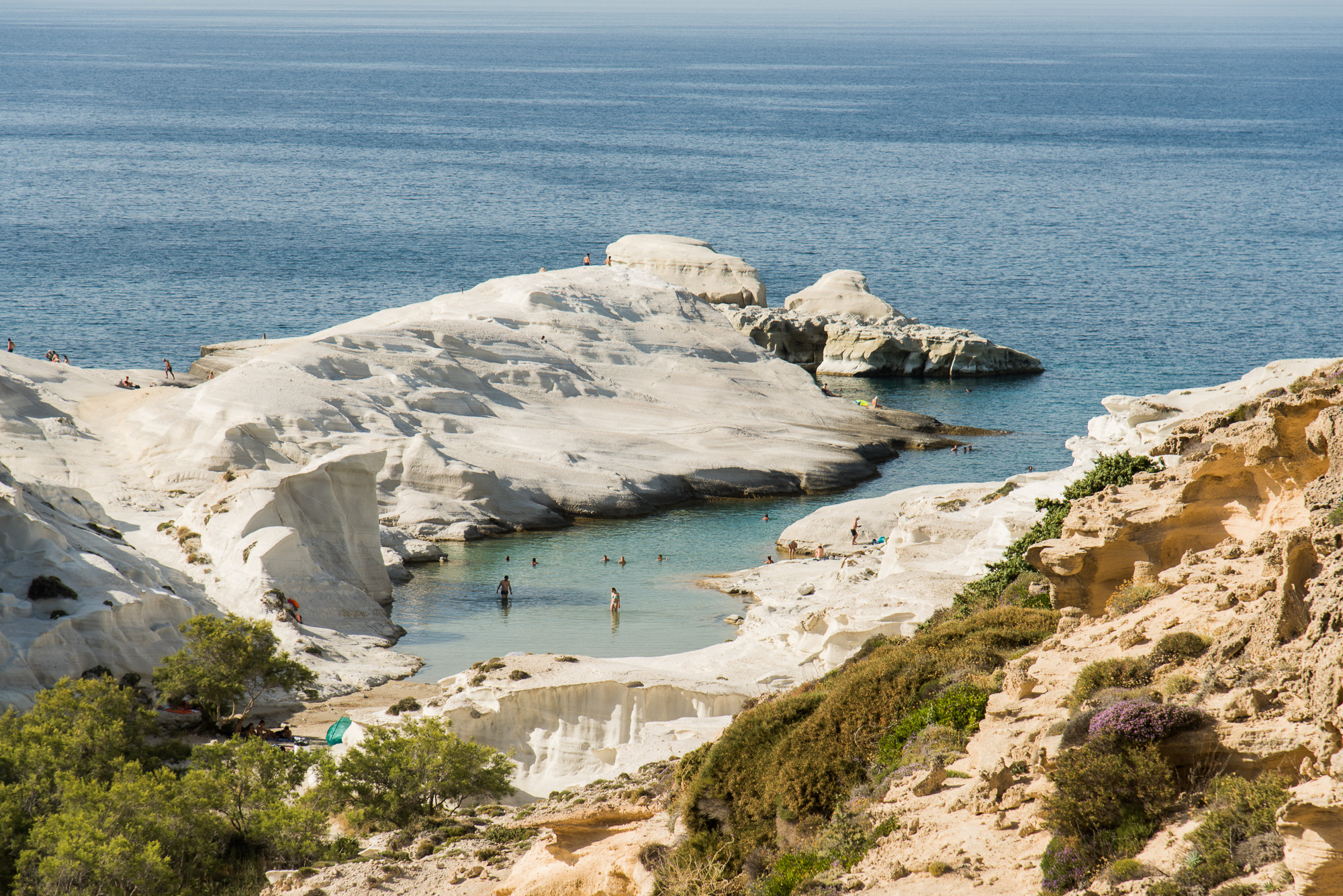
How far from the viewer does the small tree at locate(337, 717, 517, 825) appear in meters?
27.2

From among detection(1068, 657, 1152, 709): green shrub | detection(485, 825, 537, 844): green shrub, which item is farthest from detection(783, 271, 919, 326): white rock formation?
detection(1068, 657, 1152, 709): green shrub

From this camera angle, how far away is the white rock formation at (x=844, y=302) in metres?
93.6

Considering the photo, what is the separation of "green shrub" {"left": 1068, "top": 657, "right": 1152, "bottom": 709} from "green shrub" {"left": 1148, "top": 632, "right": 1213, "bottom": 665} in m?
0.19

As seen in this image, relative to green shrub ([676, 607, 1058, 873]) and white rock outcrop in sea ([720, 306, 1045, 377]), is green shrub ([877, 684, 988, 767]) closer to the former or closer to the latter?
green shrub ([676, 607, 1058, 873])

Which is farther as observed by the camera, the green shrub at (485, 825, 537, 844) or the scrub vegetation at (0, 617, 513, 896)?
the green shrub at (485, 825, 537, 844)

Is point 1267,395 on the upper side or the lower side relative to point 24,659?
upper

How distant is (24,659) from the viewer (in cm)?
3438

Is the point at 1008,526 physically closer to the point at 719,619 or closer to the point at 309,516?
the point at 719,619

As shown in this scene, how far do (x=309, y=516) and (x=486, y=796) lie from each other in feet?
76.0

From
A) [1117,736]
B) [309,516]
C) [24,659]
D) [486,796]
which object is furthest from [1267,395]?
[309,516]

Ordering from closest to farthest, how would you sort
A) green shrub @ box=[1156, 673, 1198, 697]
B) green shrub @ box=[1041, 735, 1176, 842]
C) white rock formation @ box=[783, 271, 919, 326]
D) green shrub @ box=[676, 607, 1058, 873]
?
green shrub @ box=[1041, 735, 1176, 842] < green shrub @ box=[1156, 673, 1198, 697] < green shrub @ box=[676, 607, 1058, 873] < white rock formation @ box=[783, 271, 919, 326]

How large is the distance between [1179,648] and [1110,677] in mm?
1014

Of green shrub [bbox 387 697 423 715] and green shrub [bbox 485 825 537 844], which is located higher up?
green shrub [bbox 485 825 537 844]

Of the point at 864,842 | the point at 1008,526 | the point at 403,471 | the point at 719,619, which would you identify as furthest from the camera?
the point at 403,471
